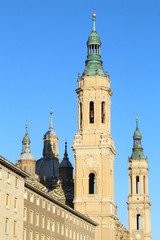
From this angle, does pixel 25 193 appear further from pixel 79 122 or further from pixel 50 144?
pixel 50 144

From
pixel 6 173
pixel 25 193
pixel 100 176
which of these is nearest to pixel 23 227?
pixel 25 193

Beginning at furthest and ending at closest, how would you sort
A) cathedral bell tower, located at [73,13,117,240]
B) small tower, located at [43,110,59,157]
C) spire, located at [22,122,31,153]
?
small tower, located at [43,110,59,157], spire, located at [22,122,31,153], cathedral bell tower, located at [73,13,117,240]

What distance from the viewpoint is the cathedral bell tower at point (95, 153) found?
399 ft

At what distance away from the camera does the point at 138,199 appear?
189625 millimetres

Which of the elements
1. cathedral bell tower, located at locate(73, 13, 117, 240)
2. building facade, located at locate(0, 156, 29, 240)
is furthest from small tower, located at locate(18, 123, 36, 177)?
building facade, located at locate(0, 156, 29, 240)

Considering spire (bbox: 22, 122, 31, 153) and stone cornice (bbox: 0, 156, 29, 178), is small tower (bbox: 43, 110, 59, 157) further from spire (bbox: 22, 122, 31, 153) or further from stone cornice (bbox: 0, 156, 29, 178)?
stone cornice (bbox: 0, 156, 29, 178)

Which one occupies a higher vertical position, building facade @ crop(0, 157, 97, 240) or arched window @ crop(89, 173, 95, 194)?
arched window @ crop(89, 173, 95, 194)

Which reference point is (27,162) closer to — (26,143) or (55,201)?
(26,143)

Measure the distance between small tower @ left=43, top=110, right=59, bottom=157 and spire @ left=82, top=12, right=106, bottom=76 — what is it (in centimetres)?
6302

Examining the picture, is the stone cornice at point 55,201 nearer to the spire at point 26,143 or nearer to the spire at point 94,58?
the spire at point 94,58

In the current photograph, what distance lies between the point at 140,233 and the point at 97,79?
7198 centimetres

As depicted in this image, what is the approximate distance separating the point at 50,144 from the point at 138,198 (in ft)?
101

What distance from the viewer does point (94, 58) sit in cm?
13225

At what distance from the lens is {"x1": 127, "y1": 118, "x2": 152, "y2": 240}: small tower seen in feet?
614
